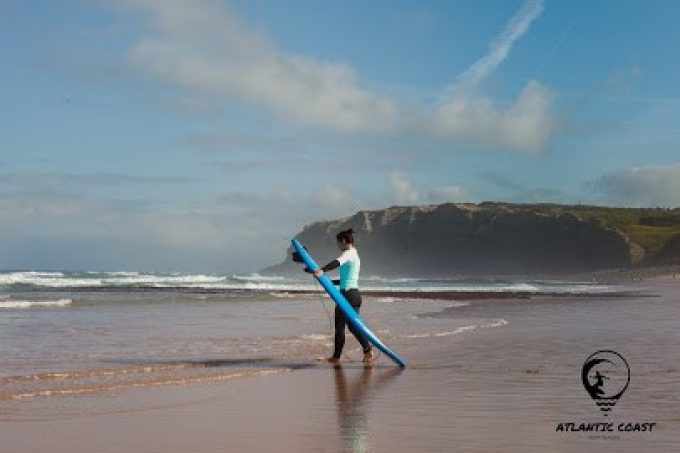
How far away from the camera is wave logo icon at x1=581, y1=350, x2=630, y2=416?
8961mm

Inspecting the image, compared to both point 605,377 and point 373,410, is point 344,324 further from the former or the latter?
point 373,410

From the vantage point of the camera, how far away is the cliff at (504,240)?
409ft

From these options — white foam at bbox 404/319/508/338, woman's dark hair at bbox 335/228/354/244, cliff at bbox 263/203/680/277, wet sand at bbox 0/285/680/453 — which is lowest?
wet sand at bbox 0/285/680/453

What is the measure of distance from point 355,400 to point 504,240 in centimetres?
13666

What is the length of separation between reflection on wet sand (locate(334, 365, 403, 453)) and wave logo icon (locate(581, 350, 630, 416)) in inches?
96.1

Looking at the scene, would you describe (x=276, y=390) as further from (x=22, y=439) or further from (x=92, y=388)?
(x=22, y=439)

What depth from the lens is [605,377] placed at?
425 inches

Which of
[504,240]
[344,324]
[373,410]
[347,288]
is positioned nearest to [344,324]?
[344,324]

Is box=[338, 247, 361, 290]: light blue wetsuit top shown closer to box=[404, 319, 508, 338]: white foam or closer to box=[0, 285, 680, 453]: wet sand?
box=[0, 285, 680, 453]: wet sand

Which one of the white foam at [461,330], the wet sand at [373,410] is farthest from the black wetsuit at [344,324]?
the white foam at [461,330]

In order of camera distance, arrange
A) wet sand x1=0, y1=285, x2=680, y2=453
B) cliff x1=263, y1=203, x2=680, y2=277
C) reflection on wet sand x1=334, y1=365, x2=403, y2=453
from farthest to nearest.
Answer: cliff x1=263, y1=203, x2=680, y2=277 < reflection on wet sand x1=334, y1=365, x2=403, y2=453 < wet sand x1=0, y1=285, x2=680, y2=453

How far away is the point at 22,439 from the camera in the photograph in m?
6.95

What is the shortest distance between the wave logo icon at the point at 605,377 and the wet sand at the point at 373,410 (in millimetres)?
138

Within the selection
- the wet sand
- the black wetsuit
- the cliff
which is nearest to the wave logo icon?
the wet sand
